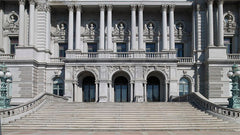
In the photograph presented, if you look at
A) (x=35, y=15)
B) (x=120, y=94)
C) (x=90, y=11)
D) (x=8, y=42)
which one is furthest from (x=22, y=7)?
(x=120, y=94)

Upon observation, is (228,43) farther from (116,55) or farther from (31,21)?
(31,21)

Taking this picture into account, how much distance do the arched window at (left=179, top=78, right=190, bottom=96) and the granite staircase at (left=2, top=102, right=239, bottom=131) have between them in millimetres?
12156

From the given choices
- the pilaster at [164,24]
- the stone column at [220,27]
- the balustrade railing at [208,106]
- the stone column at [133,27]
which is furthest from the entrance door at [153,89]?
the stone column at [220,27]

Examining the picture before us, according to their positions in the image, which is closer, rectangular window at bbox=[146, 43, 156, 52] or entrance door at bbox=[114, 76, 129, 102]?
entrance door at bbox=[114, 76, 129, 102]

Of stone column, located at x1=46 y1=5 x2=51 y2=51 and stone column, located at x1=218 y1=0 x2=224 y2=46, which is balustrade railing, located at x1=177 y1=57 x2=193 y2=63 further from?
stone column, located at x1=46 y1=5 x2=51 y2=51

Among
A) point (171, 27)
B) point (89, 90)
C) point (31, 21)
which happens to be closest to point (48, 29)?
point (31, 21)

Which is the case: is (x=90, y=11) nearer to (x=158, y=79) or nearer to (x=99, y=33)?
(x=99, y=33)

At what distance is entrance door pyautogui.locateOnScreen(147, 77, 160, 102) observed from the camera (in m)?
40.2

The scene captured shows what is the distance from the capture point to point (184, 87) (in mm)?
39906

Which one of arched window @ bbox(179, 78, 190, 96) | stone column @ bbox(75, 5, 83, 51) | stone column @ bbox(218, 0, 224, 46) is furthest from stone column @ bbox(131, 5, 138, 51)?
stone column @ bbox(218, 0, 224, 46)

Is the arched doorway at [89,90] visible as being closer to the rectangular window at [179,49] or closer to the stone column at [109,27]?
the stone column at [109,27]

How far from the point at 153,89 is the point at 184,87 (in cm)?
411

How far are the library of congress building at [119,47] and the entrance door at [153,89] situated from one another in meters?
0.13

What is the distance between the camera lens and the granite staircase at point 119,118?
864 inches
